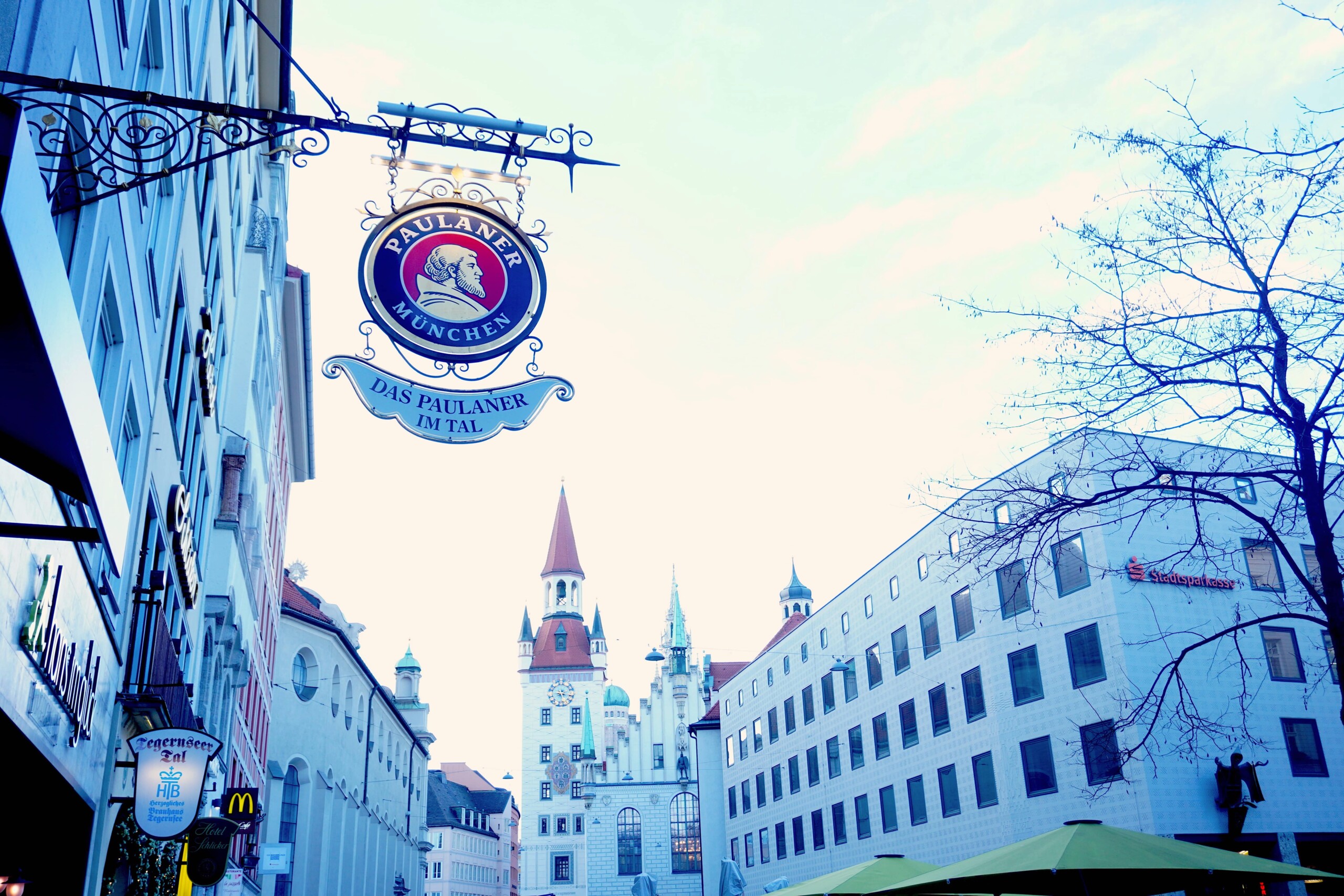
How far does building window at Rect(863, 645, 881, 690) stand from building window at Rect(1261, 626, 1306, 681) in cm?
1449

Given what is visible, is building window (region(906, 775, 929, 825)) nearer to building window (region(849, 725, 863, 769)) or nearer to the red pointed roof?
building window (region(849, 725, 863, 769))

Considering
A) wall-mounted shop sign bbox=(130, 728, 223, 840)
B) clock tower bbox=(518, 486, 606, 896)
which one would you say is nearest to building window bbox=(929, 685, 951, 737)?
wall-mounted shop sign bbox=(130, 728, 223, 840)

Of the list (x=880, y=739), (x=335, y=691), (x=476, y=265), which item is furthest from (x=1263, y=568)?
(x=335, y=691)

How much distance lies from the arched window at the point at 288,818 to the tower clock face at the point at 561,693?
6400 centimetres

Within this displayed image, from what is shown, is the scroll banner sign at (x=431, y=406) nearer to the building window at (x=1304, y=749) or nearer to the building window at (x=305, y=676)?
the building window at (x=1304, y=749)

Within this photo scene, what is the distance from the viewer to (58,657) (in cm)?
845

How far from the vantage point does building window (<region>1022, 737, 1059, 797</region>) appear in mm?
31516

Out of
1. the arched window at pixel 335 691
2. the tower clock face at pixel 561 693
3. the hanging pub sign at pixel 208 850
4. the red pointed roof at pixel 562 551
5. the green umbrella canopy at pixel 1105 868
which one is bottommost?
the green umbrella canopy at pixel 1105 868

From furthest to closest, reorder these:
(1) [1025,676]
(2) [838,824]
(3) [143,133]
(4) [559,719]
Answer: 1. (4) [559,719]
2. (2) [838,824]
3. (1) [1025,676]
4. (3) [143,133]

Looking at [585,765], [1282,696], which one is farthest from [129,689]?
[585,765]

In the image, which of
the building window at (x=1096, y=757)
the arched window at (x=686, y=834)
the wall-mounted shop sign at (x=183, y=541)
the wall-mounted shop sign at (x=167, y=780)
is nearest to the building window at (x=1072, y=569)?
the building window at (x=1096, y=757)

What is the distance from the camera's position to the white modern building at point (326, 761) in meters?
43.2

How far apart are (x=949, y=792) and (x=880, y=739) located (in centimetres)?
546

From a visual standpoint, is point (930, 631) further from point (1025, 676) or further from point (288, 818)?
point (288, 818)
